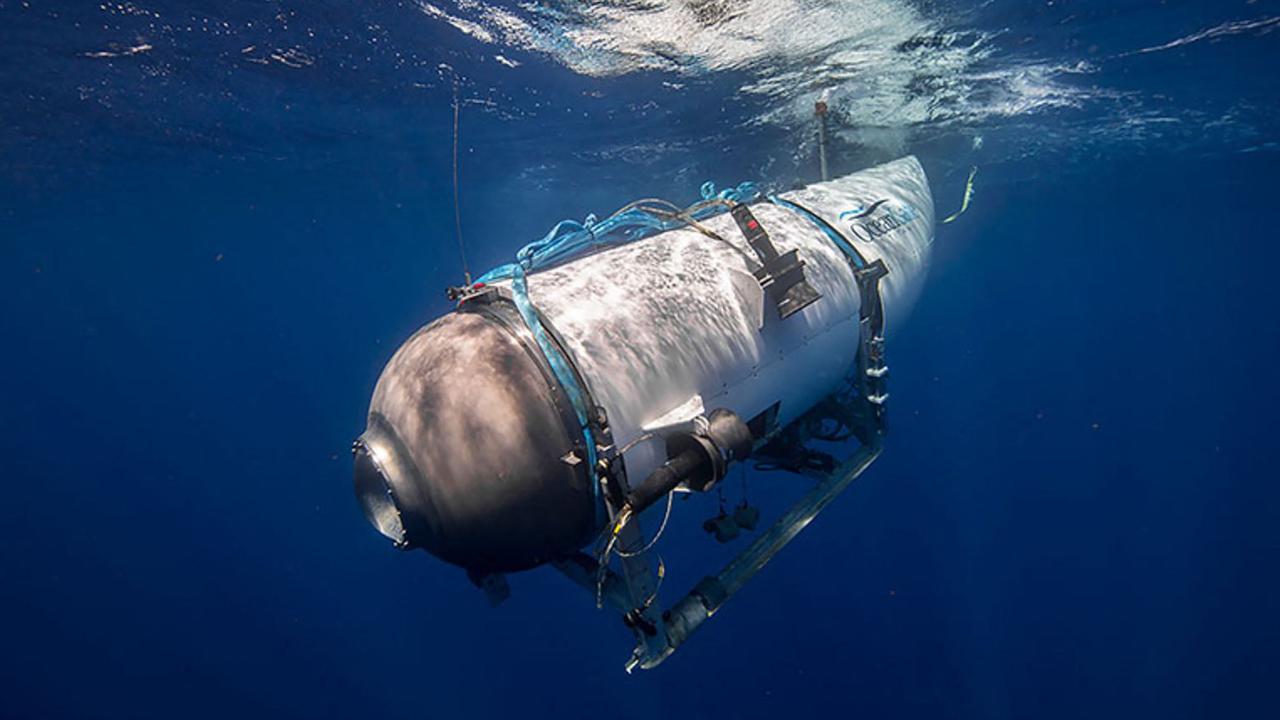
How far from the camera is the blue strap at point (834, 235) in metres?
4.46

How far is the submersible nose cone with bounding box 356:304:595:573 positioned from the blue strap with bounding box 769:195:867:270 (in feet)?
9.38

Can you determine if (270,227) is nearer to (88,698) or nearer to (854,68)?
(88,698)

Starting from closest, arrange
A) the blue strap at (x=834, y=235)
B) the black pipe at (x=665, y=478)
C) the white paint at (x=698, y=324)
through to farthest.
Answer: the black pipe at (x=665, y=478)
the white paint at (x=698, y=324)
the blue strap at (x=834, y=235)

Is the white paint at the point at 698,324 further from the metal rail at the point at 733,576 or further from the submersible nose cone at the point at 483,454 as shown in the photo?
the metal rail at the point at 733,576

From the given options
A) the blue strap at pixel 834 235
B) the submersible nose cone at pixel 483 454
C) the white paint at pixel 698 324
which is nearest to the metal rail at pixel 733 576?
the white paint at pixel 698 324

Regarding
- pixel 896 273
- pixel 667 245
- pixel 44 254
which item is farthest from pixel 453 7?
pixel 44 254

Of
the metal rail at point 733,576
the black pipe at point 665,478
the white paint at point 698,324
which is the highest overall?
the white paint at point 698,324

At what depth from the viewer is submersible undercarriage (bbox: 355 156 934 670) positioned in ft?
8.65

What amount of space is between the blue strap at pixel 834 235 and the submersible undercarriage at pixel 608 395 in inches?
7.2

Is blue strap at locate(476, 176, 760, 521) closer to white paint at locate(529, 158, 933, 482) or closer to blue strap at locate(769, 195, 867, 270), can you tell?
white paint at locate(529, 158, 933, 482)

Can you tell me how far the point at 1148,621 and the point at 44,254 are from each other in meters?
52.3

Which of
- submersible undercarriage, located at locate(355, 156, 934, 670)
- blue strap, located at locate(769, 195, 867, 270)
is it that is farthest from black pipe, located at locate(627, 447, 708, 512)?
blue strap, located at locate(769, 195, 867, 270)

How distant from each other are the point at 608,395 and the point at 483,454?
68 centimetres

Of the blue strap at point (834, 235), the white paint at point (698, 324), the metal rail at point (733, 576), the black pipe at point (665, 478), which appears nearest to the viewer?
the black pipe at point (665, 478)
